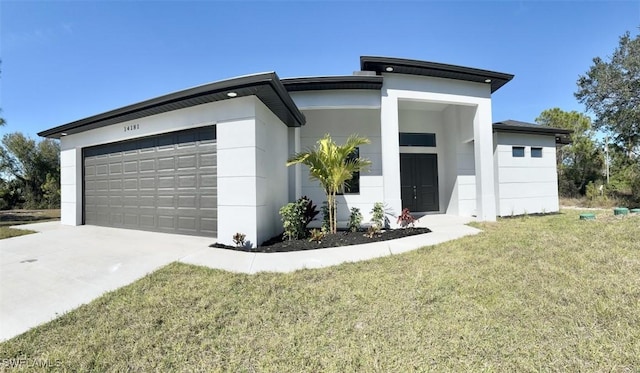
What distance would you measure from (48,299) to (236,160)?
12.2 feet

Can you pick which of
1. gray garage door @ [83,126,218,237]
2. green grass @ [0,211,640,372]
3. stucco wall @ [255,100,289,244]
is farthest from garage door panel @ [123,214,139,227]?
green grass @ [0,211,640,372]

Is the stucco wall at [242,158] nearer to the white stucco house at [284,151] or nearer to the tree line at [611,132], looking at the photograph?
the white stucco house at [284,151]

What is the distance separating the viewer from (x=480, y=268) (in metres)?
4.36

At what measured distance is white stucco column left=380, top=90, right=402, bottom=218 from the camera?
825cm

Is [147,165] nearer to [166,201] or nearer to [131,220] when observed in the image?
[166,201]

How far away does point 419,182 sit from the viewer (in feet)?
36.8

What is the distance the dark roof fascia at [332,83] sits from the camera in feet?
26.4

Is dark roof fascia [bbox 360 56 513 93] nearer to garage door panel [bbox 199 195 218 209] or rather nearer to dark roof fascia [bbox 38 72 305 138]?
dark roof fascia [bbox 38 72 305 138]

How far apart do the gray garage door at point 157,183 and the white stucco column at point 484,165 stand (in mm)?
8472

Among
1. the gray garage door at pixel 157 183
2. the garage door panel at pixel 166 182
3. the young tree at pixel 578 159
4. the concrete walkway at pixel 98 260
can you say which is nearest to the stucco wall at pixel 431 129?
the concrete walkway at pixel 98 260

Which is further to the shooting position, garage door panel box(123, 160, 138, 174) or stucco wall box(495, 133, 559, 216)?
stucco wall box(495, 133, 559, 216)

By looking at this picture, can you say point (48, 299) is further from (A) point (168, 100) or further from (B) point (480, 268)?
(B) point (480, 268)

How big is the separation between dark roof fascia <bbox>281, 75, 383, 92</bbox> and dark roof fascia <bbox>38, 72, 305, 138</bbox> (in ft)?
3.26

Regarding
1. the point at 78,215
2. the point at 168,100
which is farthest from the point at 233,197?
the point at 78,215
